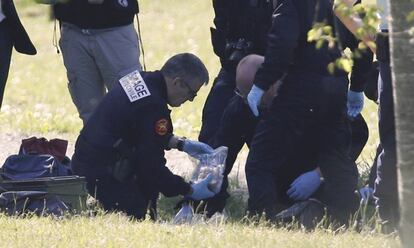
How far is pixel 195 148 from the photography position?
272 inches

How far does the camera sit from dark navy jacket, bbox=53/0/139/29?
7703 mm

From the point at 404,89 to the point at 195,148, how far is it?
8.49 feet

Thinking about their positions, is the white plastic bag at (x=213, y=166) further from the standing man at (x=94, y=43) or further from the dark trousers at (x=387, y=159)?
the standing man at (x=94, y=43)

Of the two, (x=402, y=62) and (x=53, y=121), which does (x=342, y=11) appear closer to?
(x=402, y=62)

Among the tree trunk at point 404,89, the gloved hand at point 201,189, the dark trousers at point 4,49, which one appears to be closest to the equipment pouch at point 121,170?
the gloved hand at point 201,189

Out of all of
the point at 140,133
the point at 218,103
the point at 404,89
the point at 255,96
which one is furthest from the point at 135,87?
the point at 404,89

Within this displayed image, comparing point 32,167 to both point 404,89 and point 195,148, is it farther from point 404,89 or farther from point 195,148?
point 404,89

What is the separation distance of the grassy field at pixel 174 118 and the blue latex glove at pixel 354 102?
96 cm

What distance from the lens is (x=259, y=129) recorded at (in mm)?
6883

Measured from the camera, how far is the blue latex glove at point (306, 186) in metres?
7.05

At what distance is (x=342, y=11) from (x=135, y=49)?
12.7ft

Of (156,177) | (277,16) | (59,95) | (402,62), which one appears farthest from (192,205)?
(59,95)

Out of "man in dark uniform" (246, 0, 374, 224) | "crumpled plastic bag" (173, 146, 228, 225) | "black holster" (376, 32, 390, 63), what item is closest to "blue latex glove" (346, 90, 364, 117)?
"man in dark uniform" (246, 0, 374, 224)

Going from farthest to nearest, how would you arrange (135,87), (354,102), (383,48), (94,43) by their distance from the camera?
1. (94,43)
2. (354,102)
3. (135,87)
4. (383,48)
